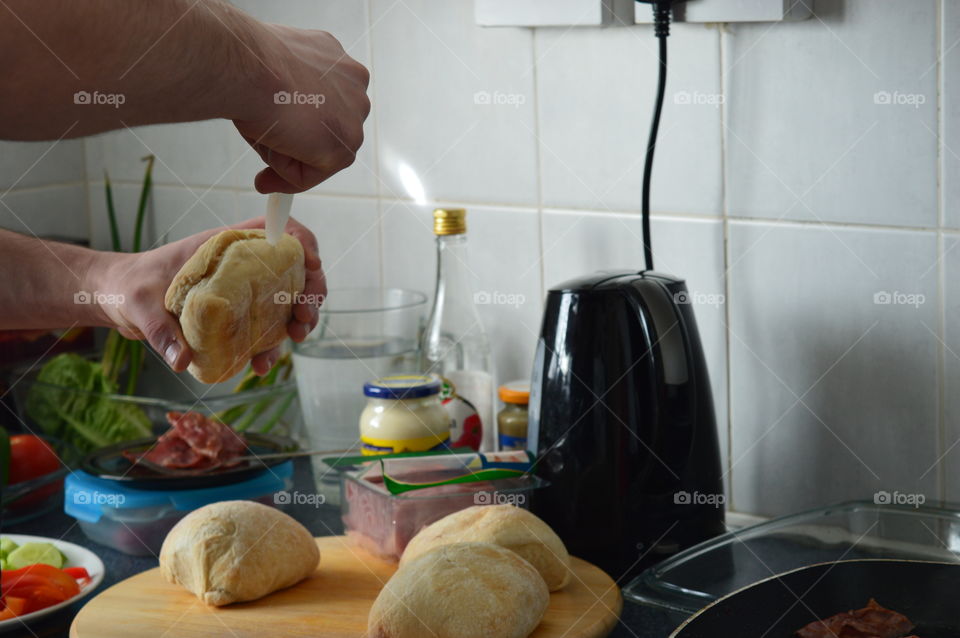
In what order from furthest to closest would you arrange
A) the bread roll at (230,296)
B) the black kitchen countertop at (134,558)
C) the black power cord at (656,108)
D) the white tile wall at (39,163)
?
1. the white tile wall at (39,163)
2. the black power cord at (656,108)
3. the black kitchen countertop at (134,558)
4. the bread roll at (230,296)

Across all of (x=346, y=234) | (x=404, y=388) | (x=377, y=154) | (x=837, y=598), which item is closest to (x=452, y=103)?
(x=377, y=154)

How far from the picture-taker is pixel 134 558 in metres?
1.14

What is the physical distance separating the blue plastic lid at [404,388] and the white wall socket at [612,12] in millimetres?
394

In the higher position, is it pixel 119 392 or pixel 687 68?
pixel 687 68

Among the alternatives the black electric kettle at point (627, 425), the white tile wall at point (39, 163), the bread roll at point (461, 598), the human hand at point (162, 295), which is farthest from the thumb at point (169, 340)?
the white tile wall at point (39, 163)

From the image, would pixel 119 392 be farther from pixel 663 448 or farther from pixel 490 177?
pixel 663 448

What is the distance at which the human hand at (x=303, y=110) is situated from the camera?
704 mm

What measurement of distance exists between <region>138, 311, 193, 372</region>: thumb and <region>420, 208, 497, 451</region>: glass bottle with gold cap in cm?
42

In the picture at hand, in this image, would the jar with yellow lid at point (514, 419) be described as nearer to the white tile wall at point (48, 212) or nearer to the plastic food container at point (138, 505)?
the plastic food container at point (138, 505)

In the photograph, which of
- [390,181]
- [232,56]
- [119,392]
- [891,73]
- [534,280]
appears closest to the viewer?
[232,56]

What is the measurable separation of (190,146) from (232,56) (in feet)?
3.06

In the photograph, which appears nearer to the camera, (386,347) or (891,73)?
(891,73)

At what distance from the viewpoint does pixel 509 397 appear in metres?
1.15

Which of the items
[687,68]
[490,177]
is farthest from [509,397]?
[687,68]
